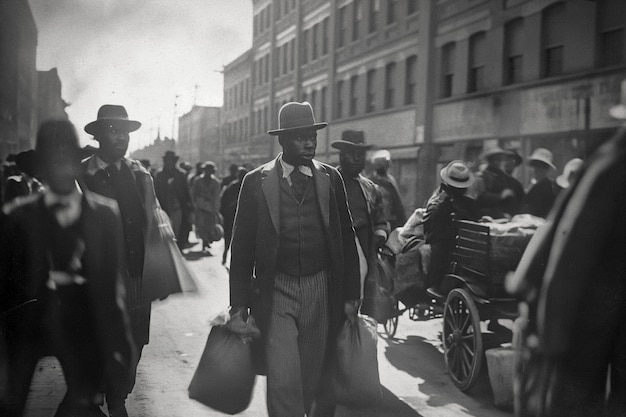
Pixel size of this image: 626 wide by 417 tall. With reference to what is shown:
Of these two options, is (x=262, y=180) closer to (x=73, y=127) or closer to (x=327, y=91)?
(x=73, y=127)

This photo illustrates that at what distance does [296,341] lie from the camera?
4238mm

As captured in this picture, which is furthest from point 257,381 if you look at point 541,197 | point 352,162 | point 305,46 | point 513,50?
point 305,46

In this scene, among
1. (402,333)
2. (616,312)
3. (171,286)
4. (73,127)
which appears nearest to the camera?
(616,312)

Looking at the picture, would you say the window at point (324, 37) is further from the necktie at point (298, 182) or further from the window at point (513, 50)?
the necktie at point (298, 182)

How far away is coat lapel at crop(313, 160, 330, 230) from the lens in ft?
14.1

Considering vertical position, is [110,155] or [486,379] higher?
[110,155]

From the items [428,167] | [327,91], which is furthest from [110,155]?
[327,91]

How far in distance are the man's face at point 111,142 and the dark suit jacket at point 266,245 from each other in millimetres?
1245

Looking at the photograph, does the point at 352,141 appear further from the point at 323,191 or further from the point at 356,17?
the point at 356,17

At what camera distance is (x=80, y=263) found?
3812mm

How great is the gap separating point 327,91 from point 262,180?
32.3m

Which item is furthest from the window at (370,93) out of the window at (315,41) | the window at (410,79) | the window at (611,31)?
the window at (611,31)

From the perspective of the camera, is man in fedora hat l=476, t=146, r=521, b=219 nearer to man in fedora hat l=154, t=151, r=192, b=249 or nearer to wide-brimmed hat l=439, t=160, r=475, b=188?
wide-brimmed hat l=439, t=160, r=475, b=188

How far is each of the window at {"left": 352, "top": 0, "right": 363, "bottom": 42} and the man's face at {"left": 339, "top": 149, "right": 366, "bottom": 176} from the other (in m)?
25.8
